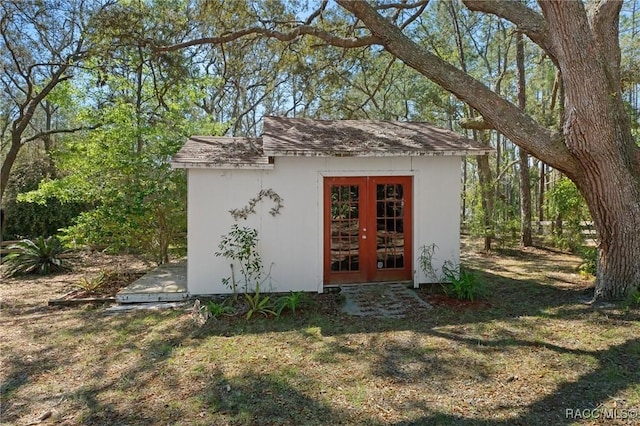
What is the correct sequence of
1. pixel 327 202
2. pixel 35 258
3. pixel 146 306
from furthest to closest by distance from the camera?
pixel 35 258 < pixel 327 202 < pixel 146 306

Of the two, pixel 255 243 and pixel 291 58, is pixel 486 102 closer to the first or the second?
pixel 255 243

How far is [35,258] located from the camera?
9930 mm

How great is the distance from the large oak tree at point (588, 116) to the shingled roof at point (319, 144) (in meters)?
1.26

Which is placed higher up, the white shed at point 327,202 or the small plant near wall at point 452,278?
the white shed at point 327,202

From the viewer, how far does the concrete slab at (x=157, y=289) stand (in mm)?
6992

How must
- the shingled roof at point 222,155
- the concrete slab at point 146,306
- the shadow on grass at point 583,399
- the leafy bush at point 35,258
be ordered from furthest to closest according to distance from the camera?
the leafy bush at point 35,258 < the shingled roof at point 222,155 < the concrete slab at point 146,306 < the shadow on grass at point 583,399

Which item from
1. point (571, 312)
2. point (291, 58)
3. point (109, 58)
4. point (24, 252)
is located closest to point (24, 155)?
point (24, 252)

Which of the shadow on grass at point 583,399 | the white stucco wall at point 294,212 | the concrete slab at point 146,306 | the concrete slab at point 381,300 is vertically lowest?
the shadow on grass at point 583,399

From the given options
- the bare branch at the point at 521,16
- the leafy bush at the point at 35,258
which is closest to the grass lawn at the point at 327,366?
the leafy bush at the point at 35,258

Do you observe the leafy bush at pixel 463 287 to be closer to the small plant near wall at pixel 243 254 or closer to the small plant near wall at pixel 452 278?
the small plant near wall at pixel 452 278

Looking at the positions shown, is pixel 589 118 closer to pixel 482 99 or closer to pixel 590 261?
pixel 482 99

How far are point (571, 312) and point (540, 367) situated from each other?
228cm

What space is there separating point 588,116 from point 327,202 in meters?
4.32

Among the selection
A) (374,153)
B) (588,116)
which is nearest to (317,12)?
(374,153)
